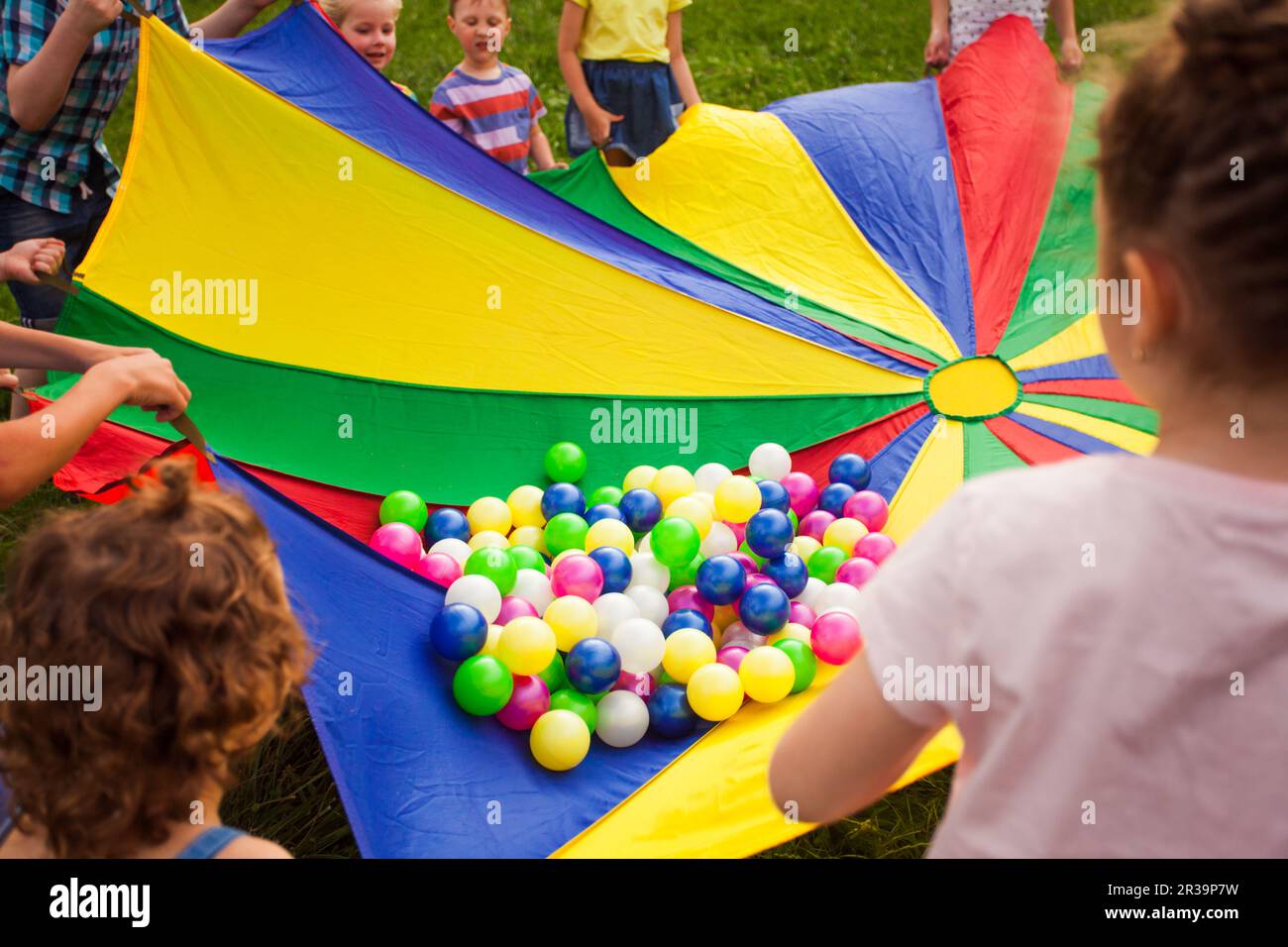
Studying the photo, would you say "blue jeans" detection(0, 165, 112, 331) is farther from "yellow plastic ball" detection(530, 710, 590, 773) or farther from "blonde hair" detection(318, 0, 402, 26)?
"yellow plastic ball" detection(530, 710, 590, 773)

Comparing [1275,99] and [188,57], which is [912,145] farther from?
[1275,99]

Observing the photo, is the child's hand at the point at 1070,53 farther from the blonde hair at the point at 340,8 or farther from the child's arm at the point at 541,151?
the blonde hair at the point at 340,8

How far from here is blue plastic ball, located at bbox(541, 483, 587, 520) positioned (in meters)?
2.46

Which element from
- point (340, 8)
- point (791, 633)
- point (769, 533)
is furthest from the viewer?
point (340, 8)

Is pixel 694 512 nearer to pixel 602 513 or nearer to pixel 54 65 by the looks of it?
pixel 602 513

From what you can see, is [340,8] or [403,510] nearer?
[403,510]

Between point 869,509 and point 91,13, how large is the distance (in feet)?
5.72

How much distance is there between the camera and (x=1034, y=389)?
2686mm

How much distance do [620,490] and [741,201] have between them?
0.91 metres

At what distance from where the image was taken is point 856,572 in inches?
92.4

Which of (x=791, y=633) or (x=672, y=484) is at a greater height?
A: (x=672, y=484)

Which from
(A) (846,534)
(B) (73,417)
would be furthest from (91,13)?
(A) (846,534)

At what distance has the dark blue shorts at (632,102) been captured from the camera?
3.45 meters

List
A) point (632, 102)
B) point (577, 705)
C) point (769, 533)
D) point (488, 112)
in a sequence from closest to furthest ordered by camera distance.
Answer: point (577, 705) → point (769, 533) → point (488, 112) → point (632, 102)
